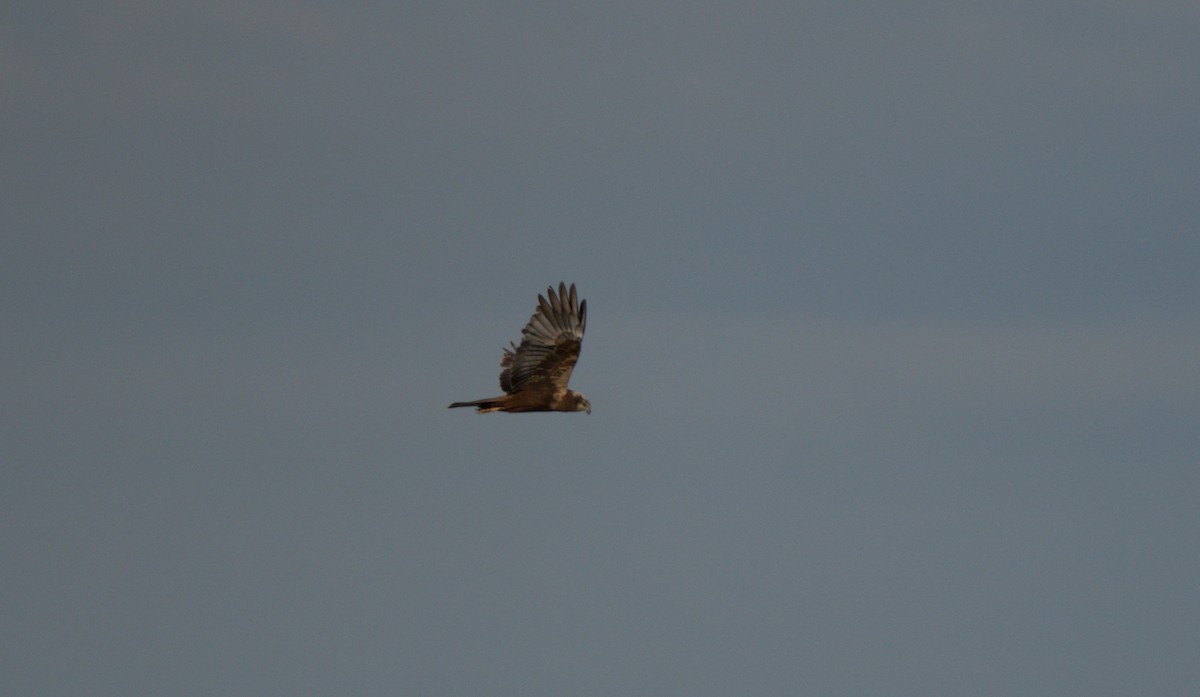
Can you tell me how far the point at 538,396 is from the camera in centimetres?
3659

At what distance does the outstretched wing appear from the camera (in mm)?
36531

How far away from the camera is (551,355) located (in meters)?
36.6

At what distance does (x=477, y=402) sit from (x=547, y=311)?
3.72 metres

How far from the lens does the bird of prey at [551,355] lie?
36531 millimetres

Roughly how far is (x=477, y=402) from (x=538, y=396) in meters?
2.28

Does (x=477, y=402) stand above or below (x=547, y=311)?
below

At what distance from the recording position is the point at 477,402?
1382 inches

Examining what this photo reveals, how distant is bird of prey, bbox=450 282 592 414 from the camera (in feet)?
120

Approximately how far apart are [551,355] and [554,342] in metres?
0.41

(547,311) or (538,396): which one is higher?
(547,311)

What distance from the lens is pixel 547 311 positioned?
120 ft

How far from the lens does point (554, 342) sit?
36.6 m

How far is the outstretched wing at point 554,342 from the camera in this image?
36.5 meters
